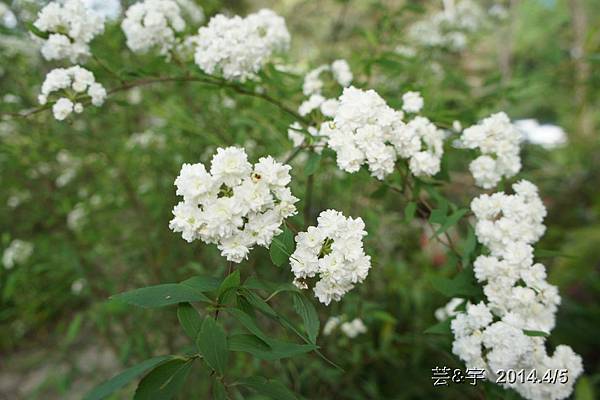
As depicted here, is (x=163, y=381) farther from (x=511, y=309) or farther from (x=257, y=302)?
(x=511, y=309)

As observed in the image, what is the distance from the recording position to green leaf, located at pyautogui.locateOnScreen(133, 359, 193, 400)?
0.79 meters

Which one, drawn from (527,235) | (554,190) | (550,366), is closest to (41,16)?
(527,235)

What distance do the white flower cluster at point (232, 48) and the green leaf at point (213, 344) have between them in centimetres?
87

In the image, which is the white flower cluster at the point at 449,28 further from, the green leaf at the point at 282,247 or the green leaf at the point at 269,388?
the green leaf at the point at 269,388

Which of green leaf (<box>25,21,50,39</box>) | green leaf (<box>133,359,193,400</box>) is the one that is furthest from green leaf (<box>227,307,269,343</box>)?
green leaf (<box>25,21,50,39</box>)

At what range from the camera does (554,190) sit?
409 centimetres

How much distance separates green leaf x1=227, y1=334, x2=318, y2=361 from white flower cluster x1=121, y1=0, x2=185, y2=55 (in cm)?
109

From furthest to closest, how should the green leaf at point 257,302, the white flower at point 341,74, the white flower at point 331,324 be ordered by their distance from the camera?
the white flower at point 331,324 → the white flower at point 341,74 → the green leaf at point 257,302

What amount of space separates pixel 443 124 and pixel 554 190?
3.26 metres

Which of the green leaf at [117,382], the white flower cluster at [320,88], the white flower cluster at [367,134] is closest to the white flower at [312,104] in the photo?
the white flower cluster at [320,88]

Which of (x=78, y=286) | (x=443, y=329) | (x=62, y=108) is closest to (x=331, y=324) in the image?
(x=443, y=329)

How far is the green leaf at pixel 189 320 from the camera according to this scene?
859 mm

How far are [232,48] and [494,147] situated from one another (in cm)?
89

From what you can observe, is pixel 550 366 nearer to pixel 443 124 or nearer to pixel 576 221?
pixel 443 124
